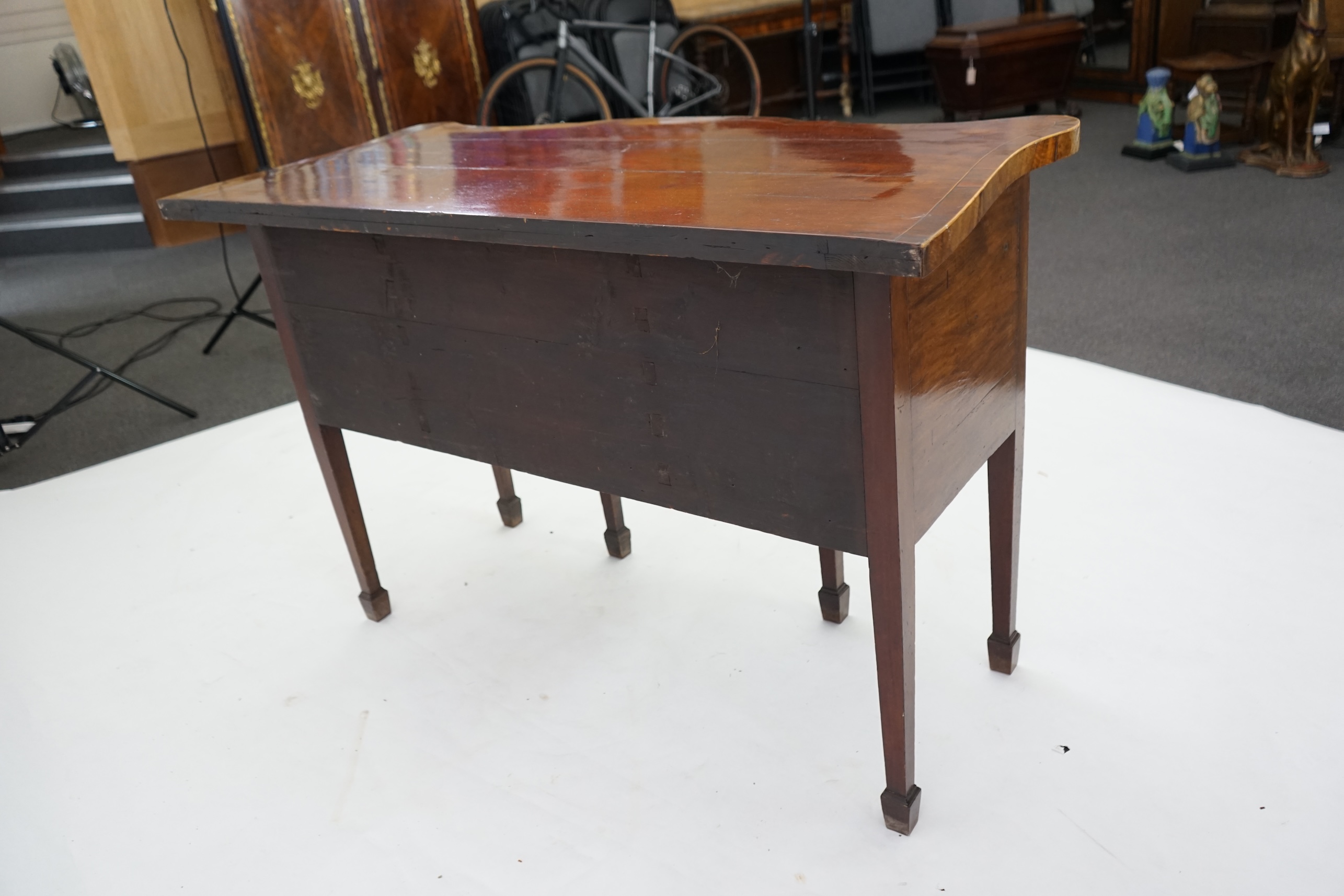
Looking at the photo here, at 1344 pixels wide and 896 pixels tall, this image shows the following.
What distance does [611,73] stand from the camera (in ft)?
15.8

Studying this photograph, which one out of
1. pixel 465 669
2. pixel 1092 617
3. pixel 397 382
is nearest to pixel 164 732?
pixel 465 669

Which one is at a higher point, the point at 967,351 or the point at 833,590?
the point at 967,351

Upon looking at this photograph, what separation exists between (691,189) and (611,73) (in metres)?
3.94

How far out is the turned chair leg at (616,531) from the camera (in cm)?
183

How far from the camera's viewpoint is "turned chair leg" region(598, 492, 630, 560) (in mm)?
1828

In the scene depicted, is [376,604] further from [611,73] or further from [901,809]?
[611,73]

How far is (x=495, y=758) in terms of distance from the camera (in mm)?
1422

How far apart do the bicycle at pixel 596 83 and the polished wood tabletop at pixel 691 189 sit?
2.79 meters

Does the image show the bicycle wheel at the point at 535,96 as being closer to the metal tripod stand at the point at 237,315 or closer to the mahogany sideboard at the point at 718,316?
the metal tripod stand at the point at 237,315

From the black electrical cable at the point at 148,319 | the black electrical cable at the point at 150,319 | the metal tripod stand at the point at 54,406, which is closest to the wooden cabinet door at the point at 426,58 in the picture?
the black electrical cable at the point at 150,319

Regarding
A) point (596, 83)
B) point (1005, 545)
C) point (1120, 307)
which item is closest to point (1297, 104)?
point (1120, 307)

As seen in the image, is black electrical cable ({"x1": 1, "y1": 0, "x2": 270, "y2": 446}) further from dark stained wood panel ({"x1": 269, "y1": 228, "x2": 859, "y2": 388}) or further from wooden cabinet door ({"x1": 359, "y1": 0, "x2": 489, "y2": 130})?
dark stained wood panel ({"x1": 269, "y1": 228, "x2": 859, "y2": 388})

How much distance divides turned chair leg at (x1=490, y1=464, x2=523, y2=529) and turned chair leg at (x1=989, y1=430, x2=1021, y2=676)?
0.97m

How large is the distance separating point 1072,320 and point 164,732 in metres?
2.43
